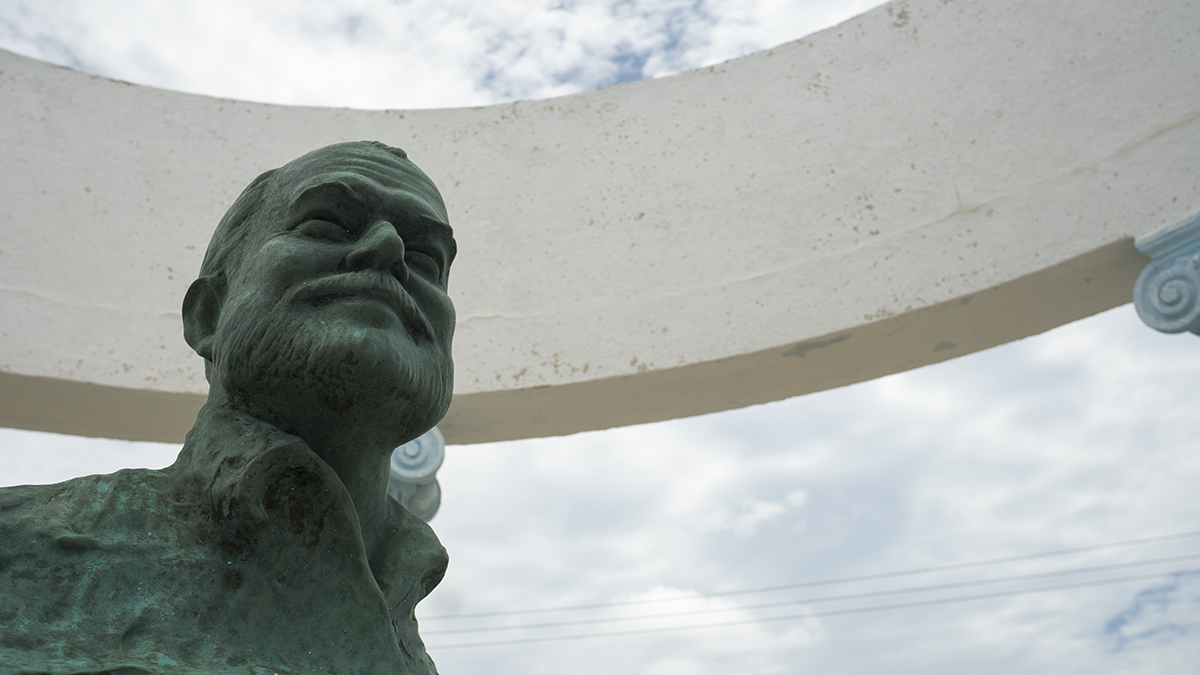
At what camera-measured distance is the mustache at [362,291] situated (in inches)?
60.7

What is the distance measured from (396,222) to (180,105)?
181 inches

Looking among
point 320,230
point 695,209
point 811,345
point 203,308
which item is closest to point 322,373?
point 320,230

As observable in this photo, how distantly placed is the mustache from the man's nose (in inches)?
0.6

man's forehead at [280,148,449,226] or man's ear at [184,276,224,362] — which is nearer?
man's forehead at [280,148,449,226]

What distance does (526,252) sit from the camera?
18.2ft

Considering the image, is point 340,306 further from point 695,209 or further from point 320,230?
point 695,209

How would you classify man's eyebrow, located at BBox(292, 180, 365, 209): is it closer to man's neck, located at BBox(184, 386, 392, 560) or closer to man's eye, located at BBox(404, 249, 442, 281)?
man's eye, located at BBox(404, 249, 442, 281)

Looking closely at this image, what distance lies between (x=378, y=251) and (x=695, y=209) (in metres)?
4.00

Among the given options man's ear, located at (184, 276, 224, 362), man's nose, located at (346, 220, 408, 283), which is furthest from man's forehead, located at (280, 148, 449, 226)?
man's ear, located at (184, 276, 224, 362)

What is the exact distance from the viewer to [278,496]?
1509 mm

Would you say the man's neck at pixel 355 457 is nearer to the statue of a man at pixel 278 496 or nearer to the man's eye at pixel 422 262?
the statue of a man at pixel 278 496

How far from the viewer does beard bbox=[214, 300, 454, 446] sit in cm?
149

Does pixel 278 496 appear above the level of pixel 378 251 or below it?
below

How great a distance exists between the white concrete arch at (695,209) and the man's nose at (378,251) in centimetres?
347
